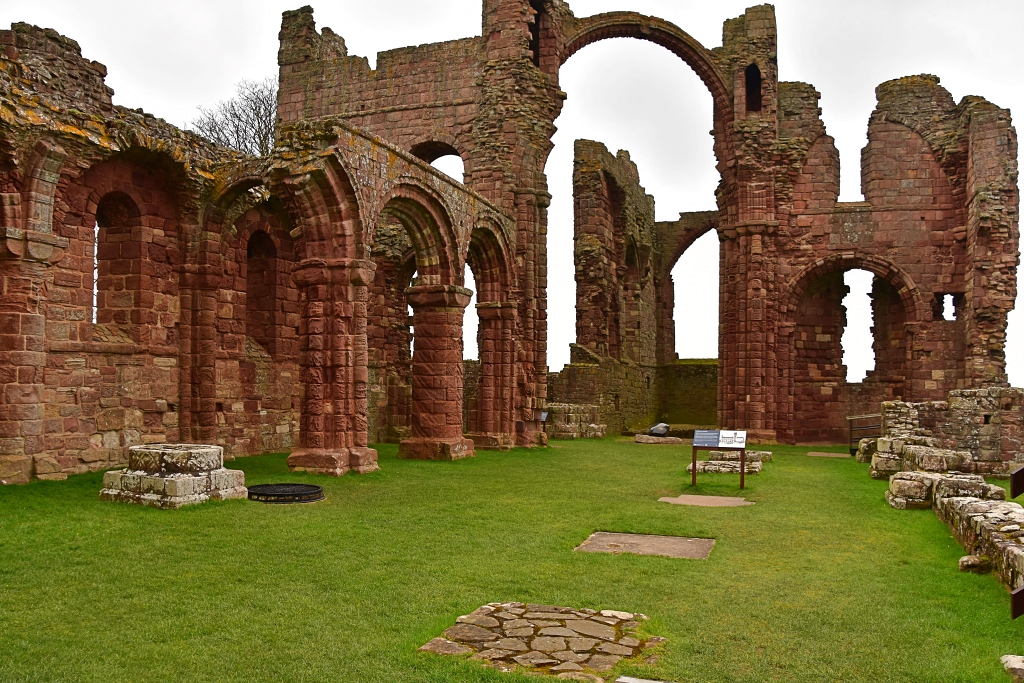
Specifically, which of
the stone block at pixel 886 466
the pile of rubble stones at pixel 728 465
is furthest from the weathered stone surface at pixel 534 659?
the stone block at pixel 886 466

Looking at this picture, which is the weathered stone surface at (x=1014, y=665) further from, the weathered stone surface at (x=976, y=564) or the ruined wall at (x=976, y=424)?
the ruined wall at (x=976, y=424)

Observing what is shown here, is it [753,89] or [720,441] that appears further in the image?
[753,89]

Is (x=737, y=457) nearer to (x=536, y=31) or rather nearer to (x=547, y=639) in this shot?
(x=547, y=639)

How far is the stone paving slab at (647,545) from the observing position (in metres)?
7.15

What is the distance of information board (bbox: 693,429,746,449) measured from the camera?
10867 mm

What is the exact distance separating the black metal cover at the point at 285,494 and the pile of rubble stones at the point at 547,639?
4.49 meters

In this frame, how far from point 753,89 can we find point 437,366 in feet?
41.4

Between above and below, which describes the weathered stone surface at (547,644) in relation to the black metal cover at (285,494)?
below

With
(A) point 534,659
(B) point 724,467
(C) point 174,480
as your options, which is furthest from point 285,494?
(B) point 724,467

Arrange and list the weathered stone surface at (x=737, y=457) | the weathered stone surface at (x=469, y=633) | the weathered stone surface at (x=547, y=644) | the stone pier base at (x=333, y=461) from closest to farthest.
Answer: the weathered stone surface at (x=547, y=644) < the weathered stone surface at (x=469, y=633) < the stone pier base at (x=333, y=461) < the weathered stone surface at (x=737, y=457)

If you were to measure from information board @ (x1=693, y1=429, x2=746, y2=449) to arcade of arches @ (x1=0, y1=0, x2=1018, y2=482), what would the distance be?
4.64 meters

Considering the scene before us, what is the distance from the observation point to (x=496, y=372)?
59.3 ft

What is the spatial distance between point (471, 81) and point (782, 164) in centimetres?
816

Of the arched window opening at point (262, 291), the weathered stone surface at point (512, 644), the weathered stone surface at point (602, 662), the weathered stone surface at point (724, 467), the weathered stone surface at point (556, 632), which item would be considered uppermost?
the arched window opening at point (262, 291)
